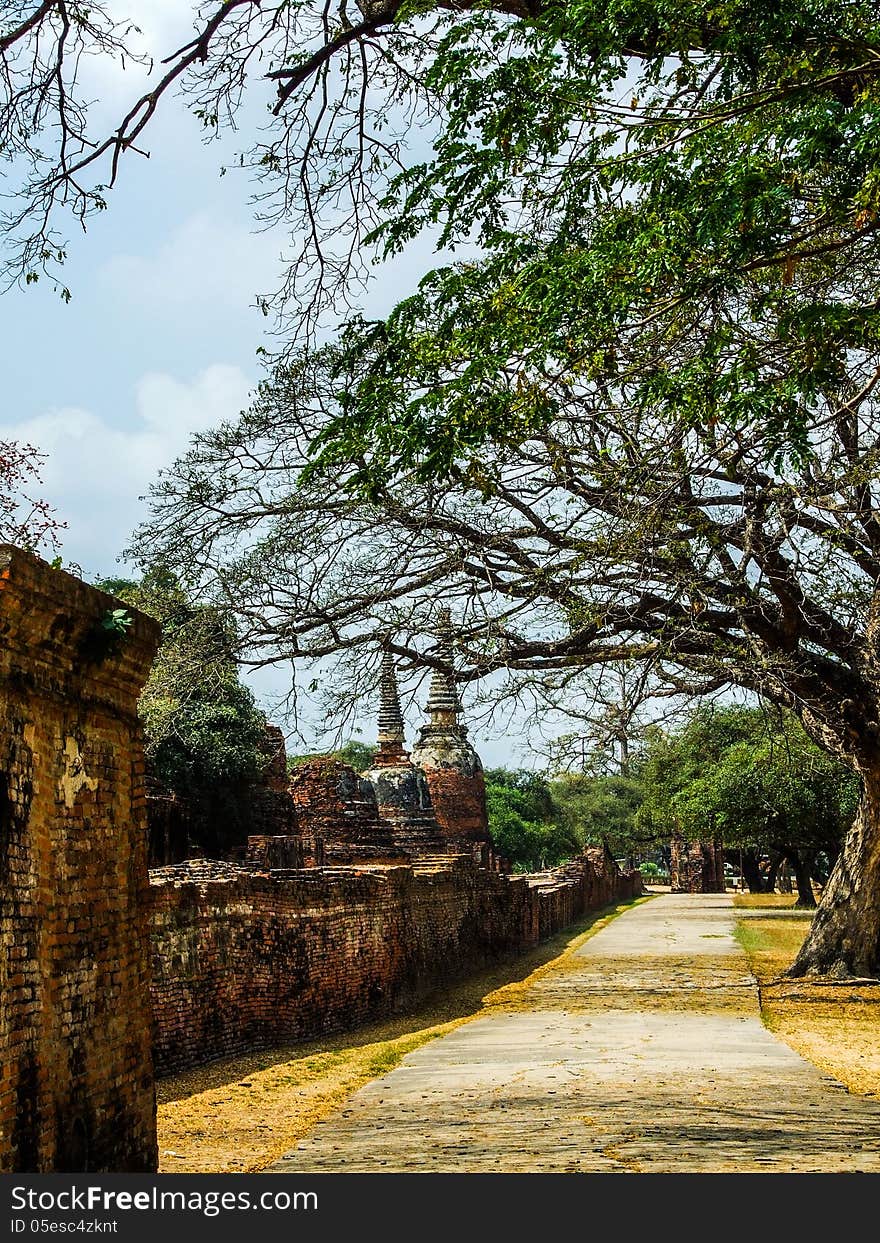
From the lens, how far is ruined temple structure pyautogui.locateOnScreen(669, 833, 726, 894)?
63562mm

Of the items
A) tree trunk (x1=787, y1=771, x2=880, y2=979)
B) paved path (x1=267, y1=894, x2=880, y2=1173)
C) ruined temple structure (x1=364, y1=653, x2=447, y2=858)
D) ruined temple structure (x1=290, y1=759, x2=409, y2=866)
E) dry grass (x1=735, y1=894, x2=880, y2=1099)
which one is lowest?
dry grass (x1=735, y1=894, x2=880, y2=1099)

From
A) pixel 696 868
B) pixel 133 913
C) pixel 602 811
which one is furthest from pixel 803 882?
pixel 602 811

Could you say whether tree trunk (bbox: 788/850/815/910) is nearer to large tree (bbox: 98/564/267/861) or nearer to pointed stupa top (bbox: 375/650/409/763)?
pointed stupa top (bbox: 375/650/409/763)

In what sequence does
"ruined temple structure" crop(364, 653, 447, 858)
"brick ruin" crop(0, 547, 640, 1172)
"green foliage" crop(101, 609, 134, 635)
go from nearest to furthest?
"brick ruin" crop(0, 547, 640, 1172) → "green foliage" crop(101, 609, 134, 635) → "ruined temple structure" crop(364, 653, 447, 858)

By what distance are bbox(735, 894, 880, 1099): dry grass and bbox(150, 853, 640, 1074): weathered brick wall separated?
14.6ft

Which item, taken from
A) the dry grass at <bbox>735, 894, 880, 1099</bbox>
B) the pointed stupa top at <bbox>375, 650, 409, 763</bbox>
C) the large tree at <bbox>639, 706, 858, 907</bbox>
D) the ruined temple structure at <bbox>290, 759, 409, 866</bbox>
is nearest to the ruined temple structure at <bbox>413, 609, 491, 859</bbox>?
the pointed stupa top at <bbox>375, 650, 409, 763</bbox>

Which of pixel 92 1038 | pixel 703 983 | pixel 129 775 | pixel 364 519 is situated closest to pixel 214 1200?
pixel 92 1038

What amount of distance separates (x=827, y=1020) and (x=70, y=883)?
10.9m

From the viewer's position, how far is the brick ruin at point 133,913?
4.73m

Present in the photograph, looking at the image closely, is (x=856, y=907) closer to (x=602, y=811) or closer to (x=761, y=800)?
(x=761, y=800)

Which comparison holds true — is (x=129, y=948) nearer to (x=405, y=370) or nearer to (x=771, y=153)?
(x=405, y=370)

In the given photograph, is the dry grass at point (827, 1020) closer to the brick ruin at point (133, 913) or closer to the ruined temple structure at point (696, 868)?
the brick ruin at point (133, 913)

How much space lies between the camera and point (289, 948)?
40.6 ft

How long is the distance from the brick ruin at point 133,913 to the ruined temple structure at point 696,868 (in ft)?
136
